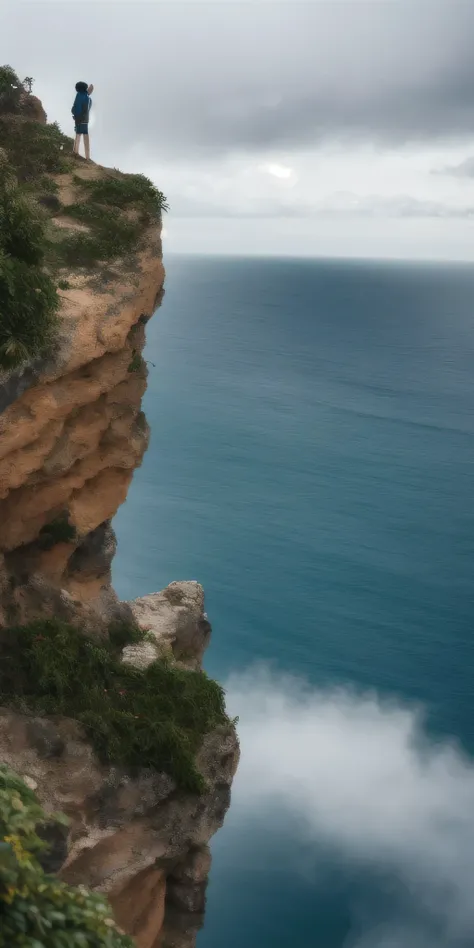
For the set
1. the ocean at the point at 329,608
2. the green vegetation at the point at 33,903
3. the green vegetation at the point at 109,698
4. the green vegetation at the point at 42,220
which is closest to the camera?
the green vegetation at the point at 33,903

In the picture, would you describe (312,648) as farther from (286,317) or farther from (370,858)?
(286,317)

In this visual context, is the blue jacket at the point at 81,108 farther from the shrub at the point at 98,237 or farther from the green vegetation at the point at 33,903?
the green vegetation at the point at 33,903

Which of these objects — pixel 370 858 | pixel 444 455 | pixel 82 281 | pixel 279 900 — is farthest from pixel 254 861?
pixel 444 455

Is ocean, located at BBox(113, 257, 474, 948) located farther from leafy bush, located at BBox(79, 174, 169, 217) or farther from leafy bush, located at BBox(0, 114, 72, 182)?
leafy bush, located at BBox(0, 114, 72, 182)

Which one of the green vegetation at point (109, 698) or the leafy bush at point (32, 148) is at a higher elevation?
the leafy bush at point (32, 148)

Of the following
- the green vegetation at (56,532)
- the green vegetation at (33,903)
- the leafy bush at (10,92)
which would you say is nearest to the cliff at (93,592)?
the green vegetation at (56,532)

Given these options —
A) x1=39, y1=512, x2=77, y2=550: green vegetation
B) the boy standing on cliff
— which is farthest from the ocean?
the boy standing on cliff
